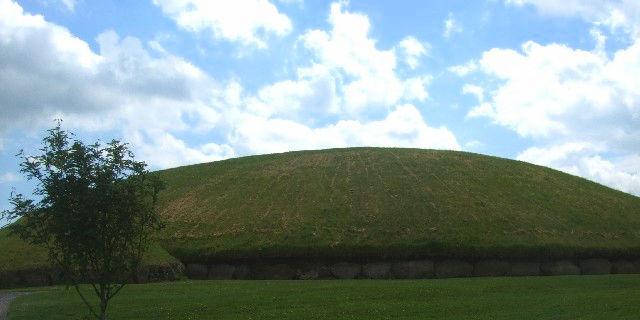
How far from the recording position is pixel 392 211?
44.8 metres

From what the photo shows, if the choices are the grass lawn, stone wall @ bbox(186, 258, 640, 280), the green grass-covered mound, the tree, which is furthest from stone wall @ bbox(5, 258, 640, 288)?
the tree

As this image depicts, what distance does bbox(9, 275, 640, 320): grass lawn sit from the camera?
74.9 feet

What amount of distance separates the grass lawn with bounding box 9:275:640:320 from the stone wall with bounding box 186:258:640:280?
16.7 ft

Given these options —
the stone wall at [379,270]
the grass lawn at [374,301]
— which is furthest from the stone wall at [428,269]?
the grass lawn at [374,301]

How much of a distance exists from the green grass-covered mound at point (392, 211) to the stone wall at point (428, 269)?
623 mm

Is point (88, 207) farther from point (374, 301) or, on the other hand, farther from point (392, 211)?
point (392, 211)

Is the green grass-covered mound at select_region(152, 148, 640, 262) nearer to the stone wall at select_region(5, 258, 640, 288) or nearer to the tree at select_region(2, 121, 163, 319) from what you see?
the stone wall at select_region(5, 258, 640, 288)

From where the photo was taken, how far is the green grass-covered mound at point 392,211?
40188mm

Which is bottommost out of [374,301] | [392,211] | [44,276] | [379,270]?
[374,301]

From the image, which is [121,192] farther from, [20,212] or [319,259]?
[319,259]

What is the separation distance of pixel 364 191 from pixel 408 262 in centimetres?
1114

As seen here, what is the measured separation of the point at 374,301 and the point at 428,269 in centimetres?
1391

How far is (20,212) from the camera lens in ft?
62.6

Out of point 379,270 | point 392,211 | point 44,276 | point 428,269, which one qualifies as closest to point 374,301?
point 379,270
